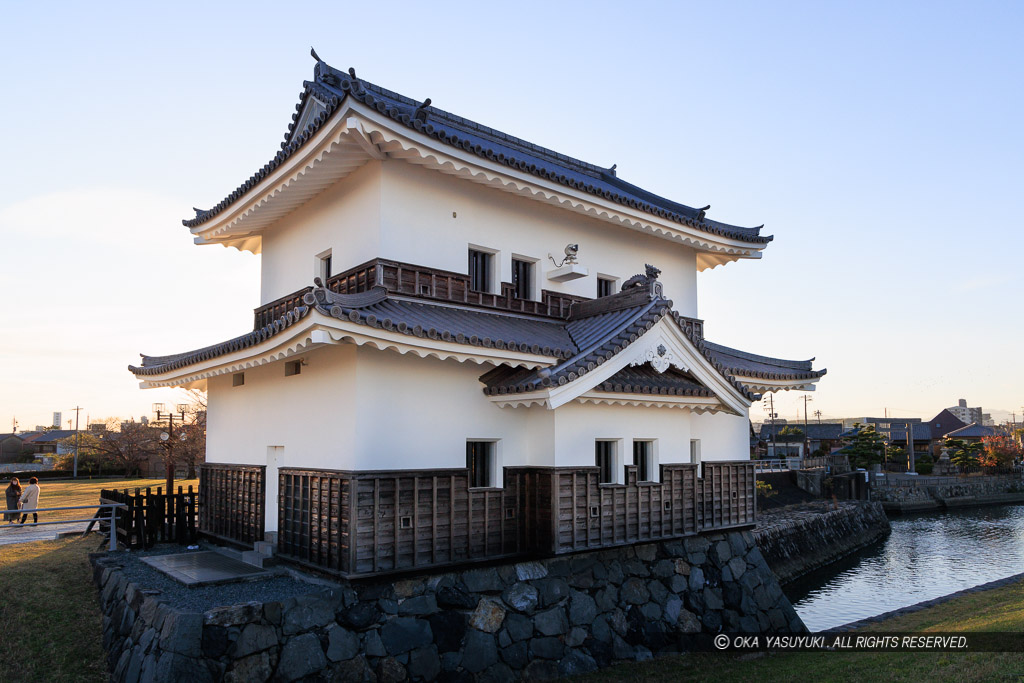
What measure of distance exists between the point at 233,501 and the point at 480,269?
596cm

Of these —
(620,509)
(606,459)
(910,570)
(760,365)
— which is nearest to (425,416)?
(606,459)

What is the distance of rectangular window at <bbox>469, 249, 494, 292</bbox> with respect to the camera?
1095cm

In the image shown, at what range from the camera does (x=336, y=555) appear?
8336mm

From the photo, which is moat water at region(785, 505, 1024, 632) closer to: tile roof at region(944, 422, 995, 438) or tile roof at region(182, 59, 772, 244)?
tile roof at region(182, 59, 772, 244)

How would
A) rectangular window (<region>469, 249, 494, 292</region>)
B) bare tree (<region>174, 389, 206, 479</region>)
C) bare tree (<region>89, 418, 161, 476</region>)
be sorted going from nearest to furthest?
1. rectangular window (<region>469, 249, 494, 292</region>)
2. bare tree (<region>174, 389, 206, 479</region>)
3. bare tree (<region>89, 418, 161, 476</region>)

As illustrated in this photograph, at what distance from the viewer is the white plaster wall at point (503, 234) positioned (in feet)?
32.4

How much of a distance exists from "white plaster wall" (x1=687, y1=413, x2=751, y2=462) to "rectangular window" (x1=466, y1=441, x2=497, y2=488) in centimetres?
462

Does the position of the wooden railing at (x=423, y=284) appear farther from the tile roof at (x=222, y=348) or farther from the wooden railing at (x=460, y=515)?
the wooden railing at (x=460, y=515)

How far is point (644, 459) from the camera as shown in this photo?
36.3 ft

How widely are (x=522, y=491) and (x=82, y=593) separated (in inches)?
278

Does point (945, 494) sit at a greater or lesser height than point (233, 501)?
lesser

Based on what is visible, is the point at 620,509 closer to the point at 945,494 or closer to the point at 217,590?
the point at 217,590

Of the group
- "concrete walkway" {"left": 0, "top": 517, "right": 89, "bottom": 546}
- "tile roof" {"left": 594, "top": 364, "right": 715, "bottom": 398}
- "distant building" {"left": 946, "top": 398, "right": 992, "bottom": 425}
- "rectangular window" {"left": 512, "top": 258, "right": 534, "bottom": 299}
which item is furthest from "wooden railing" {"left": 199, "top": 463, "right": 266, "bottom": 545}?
"distant building" {"left": 946, "top": 398, "right": 992, "bottom": 425}

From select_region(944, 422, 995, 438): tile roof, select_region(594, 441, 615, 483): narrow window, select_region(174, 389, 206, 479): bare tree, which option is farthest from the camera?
select_region(944, 422, 995, 438): tile roof
